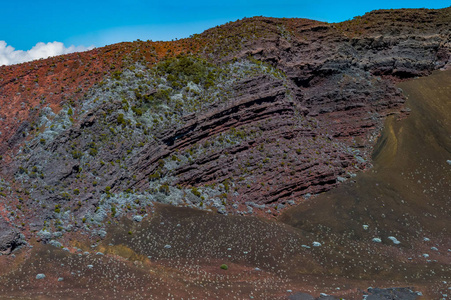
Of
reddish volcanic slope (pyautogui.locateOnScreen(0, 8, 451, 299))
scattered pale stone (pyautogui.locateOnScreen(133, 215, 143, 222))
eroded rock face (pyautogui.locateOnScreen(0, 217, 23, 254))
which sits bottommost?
eroded rock face (pyautogui.locateOnScreen(0, 217, 23, 254))

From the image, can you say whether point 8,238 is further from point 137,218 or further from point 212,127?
point 212,127

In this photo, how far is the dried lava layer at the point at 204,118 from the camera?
1230 inches

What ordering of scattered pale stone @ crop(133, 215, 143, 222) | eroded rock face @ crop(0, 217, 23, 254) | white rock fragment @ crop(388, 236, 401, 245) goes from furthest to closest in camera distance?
white rock fragment @ crop(388, 236, 401, 245)
scattered pale stone @ crop(133, 215, 143, 222)
eroded rock face @ crop(0, 217, 23, 254)

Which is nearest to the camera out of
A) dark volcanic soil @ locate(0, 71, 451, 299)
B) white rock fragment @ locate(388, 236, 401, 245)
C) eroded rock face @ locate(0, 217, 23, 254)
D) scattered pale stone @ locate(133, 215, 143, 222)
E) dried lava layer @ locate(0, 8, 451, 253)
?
dark volcanic soil @ locate(0, 71, 451, 299)

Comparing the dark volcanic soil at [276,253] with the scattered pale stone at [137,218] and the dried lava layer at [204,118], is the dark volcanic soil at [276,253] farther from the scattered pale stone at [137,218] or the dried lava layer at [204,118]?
the dried lava layer at [204,118]

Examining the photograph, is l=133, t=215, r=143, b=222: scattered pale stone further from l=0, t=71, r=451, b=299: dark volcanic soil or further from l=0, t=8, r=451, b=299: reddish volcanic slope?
l=0, t=8, r=451, b=299: reddish volcanic slope

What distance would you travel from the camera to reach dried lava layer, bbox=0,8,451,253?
31250 millimetres

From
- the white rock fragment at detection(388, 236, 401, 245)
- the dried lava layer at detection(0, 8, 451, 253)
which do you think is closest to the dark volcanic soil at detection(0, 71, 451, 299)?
the white rock fragment at detection(388, 236, 401, 245)

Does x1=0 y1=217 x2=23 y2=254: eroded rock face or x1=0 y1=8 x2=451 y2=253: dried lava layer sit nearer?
x1=0 y1=217 x2=23 y2=254: eroded rock face

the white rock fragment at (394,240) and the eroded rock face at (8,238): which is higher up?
the white rock fragment at (394,240)

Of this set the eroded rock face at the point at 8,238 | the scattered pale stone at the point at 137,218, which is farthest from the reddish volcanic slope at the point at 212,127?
the scattered pale stone at the point at 137,218

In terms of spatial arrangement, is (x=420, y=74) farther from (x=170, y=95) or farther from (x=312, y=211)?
(x=170, y=95)

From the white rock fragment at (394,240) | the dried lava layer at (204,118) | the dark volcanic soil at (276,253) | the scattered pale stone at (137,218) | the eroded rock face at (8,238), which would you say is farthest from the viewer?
the dried lava layer at (204,118)

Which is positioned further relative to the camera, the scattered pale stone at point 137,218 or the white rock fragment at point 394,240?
the white rock fragment at point 394,240
